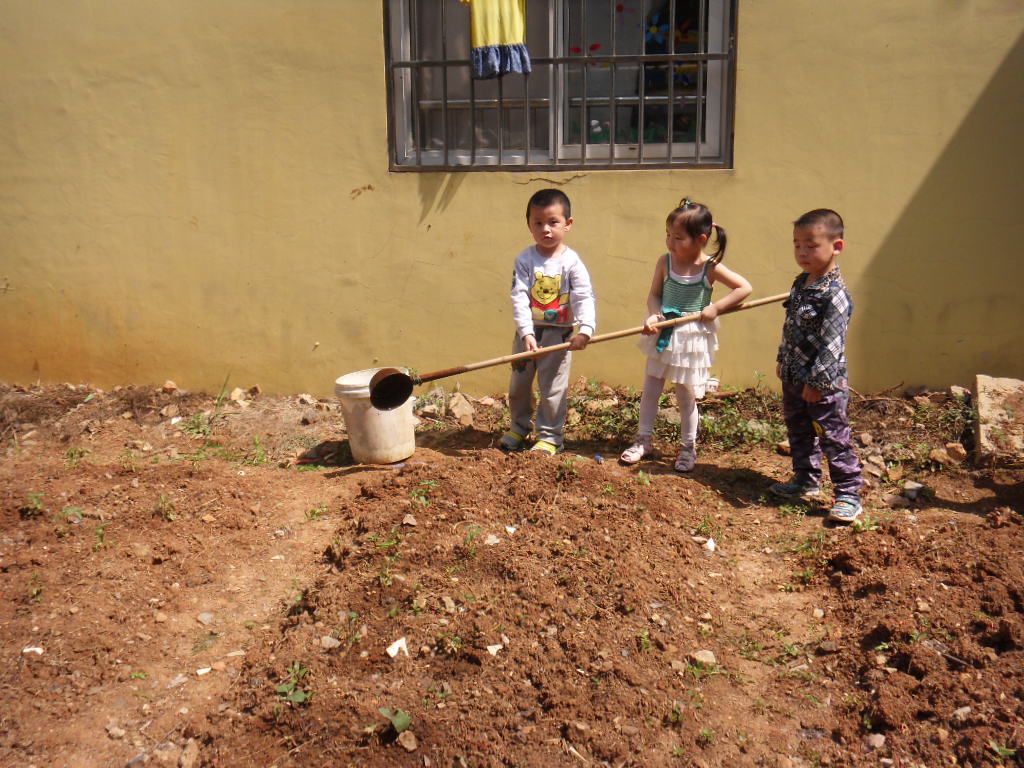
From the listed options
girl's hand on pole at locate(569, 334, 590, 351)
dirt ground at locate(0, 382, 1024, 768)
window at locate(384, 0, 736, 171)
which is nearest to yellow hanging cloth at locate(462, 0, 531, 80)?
window at locate(384, 0, 736, 171)

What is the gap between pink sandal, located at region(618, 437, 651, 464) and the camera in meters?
4.87

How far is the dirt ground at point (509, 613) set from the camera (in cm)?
273

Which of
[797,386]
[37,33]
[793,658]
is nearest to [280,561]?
[793,658]

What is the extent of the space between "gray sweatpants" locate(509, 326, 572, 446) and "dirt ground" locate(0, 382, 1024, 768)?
0.95ft

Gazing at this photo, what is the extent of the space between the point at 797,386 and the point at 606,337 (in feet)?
3.44

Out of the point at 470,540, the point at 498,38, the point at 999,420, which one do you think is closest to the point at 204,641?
the point at 470,540

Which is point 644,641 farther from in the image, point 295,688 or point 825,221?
point 825,221

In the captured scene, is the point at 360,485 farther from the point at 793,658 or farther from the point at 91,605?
the point at 793,658

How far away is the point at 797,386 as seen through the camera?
427cm

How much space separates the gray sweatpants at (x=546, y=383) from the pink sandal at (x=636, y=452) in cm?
41

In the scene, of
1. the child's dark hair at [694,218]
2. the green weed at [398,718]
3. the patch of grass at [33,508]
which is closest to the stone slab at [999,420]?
the child's dark hair at [694,218]

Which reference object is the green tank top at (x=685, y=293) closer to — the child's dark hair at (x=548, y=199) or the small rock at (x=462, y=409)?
the child's dark hair at (x=548, y=199)

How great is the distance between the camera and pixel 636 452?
4895mm

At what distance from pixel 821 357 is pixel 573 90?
2.60 m
